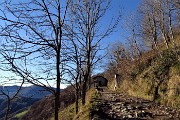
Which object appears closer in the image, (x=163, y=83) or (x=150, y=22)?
(x=163, y=83)

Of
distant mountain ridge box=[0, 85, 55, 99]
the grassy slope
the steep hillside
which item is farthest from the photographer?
the steep hillside

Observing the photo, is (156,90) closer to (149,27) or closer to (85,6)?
(85,6)

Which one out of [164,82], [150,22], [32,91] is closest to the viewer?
[164,82]

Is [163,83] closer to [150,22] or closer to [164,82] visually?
[164,82]

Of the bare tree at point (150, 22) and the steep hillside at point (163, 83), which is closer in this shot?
the steep hillside at point (163, 83)

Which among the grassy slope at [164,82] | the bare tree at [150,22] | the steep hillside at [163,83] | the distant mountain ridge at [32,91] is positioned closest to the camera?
the distant mountain ridge at [32,91]

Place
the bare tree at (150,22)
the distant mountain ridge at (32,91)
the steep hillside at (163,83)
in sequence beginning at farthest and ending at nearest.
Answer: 1. the bare tree at (150,22)
2. the steep hillside at (163,83)
3. the distant mountain ridge at (32,91)

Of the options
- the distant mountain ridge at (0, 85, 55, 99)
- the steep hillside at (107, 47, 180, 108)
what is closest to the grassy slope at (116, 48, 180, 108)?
the steep hillside at (107, 47, 180, 108)

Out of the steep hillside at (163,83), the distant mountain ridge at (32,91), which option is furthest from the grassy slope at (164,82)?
the distant mountain ridge at (32,91)

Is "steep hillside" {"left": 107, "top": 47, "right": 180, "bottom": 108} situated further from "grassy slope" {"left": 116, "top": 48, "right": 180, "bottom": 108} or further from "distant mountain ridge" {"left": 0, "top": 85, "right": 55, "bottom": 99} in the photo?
"distant mountain ridge" {"left": 0, "top": 85, "right": 55, "bottom": 99}

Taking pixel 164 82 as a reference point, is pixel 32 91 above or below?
below

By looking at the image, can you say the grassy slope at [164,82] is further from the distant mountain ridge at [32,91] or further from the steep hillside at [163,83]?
the distant mountain ridge at [32,91]

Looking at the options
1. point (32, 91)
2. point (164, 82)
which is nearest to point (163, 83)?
point (164, 82)

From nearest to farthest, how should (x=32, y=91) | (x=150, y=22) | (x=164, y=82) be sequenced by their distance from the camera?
(x=164, y=82) → (x=32, y=91) → (x=150, y=22)
